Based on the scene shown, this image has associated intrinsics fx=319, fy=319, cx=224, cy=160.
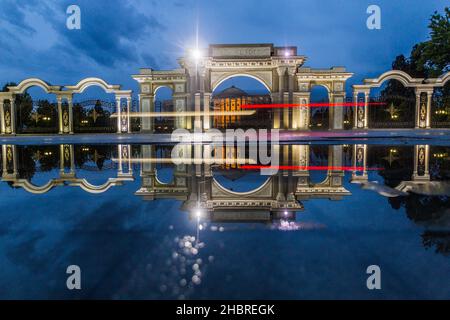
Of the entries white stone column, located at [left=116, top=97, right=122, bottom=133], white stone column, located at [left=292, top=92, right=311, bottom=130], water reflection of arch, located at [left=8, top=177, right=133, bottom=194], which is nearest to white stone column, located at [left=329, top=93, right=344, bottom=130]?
white stone column, located at [left=292, top=92, right=311, bottom=130]

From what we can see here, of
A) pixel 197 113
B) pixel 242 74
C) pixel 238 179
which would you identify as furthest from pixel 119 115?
pixel 238 179

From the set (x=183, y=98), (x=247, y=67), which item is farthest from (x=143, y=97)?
(x=247, y=67)

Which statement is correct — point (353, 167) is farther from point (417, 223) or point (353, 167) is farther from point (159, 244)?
point (159, 244)

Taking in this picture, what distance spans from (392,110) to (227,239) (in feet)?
82.6

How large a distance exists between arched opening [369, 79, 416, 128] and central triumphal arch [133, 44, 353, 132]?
3.51 m

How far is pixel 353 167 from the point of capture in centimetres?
855

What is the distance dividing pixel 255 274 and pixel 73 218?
2.66m

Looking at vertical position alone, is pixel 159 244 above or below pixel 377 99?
below

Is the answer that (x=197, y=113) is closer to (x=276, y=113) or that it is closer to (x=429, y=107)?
(x=276, y=113)

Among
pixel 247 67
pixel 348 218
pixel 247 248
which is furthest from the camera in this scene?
pixel 247 67

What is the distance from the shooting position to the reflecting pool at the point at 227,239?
2.25 m

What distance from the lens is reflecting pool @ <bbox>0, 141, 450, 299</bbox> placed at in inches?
88.7

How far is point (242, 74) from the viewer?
24719 millimetres

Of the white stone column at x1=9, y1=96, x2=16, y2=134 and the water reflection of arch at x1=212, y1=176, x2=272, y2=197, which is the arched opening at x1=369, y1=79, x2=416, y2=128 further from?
the white stone column at x1=9, y1=96, x2=16, y2=134
